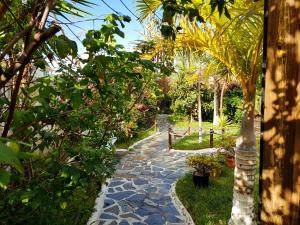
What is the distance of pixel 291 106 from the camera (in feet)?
5.49

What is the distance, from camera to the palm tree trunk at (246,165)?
20.0 feet

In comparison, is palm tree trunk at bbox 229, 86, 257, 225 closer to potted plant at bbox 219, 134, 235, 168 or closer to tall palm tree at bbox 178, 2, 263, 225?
tall palm tree at bbox 178, 2, 263, 225

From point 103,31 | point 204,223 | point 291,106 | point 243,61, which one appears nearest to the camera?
point 291,106

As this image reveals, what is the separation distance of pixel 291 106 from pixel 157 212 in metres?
7.28

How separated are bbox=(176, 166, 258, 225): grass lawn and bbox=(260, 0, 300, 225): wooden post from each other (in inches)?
229

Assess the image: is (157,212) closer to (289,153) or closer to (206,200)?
(206,200)

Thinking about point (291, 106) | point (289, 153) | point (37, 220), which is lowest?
point (37, 220)

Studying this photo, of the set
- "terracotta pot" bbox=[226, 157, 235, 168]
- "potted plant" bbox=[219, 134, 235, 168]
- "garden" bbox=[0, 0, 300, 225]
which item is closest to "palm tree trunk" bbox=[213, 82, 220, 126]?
"garden" bbox=[0, 0, 300, 225]

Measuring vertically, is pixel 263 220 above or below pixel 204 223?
above

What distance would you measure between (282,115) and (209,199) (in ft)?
24.6

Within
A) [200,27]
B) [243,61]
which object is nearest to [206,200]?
[243,61]

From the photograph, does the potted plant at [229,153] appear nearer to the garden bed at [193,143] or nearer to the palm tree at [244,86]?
the garden bed at [193,143]

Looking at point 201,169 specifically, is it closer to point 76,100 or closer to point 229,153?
point 229,153

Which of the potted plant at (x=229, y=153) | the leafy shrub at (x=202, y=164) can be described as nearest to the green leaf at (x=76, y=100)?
the leafy shrub at (x=202, y=164)
